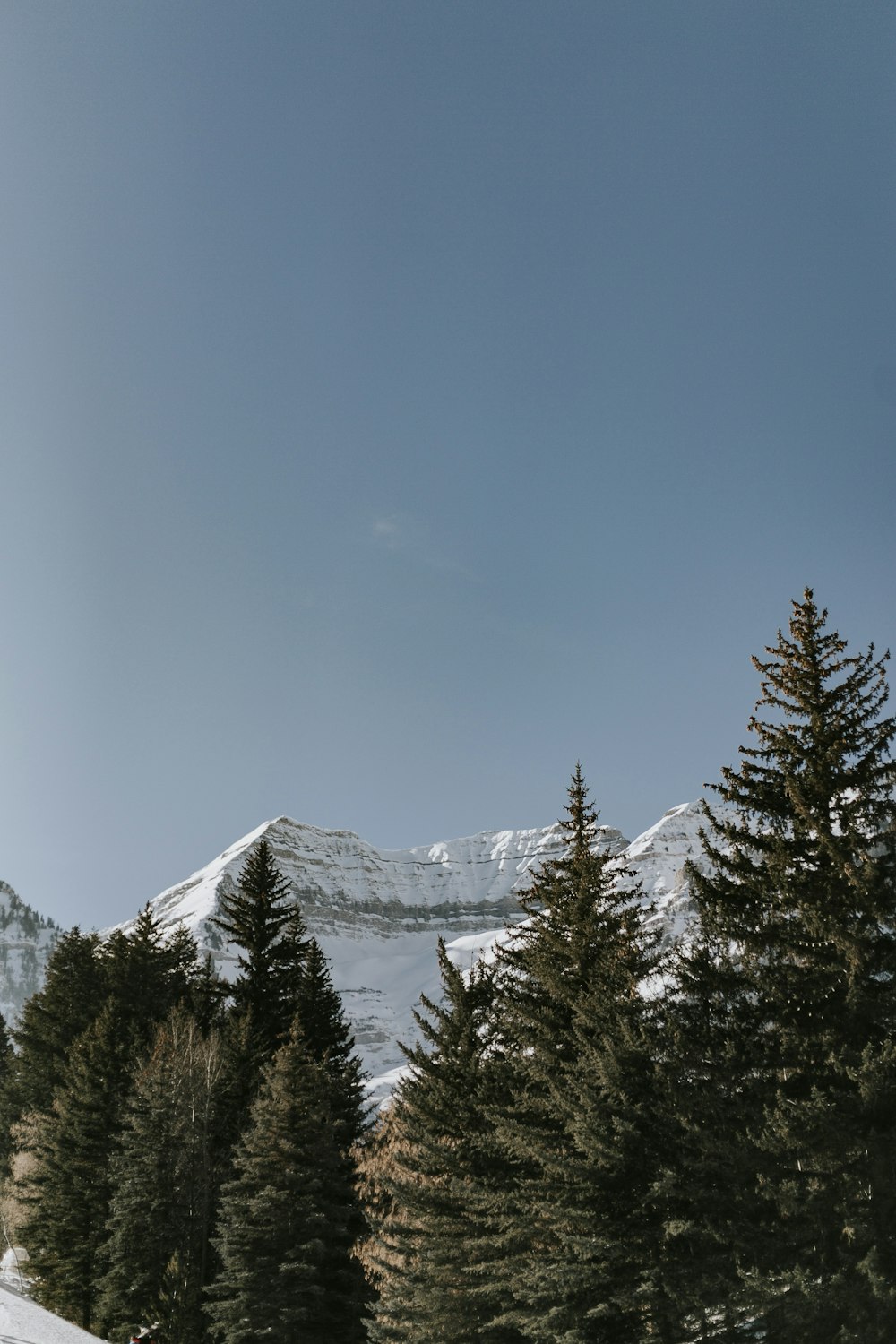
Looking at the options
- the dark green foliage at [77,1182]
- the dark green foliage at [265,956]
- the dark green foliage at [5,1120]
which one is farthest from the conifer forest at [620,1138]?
the dark green foliage at [5,1120]

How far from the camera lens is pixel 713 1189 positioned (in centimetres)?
1386

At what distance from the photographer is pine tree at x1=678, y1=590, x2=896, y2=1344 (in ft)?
40.1

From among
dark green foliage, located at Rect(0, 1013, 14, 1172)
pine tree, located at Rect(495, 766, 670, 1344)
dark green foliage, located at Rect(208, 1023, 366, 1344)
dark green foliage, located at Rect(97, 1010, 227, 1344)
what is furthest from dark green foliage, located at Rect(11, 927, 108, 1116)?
pine tree, located at Rect(495, 766, 670, 1344)

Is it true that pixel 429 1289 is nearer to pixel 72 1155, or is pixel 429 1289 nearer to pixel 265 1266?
pixel 265 1266

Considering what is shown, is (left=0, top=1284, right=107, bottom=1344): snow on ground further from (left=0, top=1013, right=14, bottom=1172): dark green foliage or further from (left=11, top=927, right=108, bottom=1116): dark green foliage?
(left=0, top=1013, right=14, bottom=1172): dark green foliage

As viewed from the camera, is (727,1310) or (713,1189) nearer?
(727,1310)

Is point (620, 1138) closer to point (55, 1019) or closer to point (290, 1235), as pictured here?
point (290, 1235)

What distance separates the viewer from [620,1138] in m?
14.9

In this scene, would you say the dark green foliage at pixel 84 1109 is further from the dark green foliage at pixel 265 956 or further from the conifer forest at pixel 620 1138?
the dark green foliage at pixel 265 956

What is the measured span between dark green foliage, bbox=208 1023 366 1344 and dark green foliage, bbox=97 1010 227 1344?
9.03ft

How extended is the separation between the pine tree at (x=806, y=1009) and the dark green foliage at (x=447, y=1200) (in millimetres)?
5924

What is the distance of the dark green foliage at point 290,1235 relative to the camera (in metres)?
23.5

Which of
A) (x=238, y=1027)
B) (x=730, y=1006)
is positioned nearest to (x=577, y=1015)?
(x=730, y=1006)

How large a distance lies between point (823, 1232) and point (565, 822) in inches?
378
